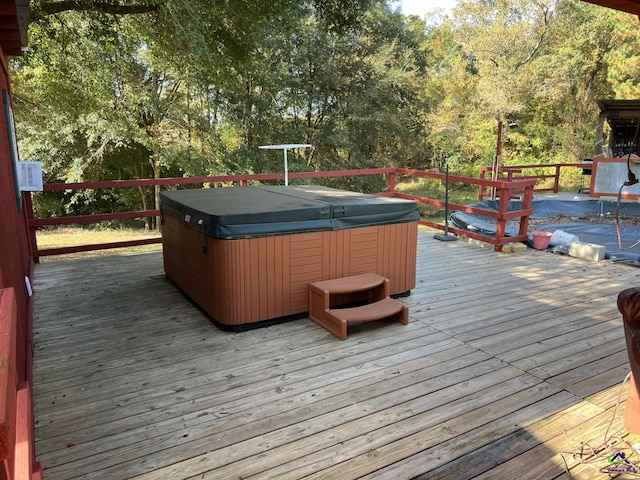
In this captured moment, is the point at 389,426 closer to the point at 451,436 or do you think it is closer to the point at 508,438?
the point at 451,436

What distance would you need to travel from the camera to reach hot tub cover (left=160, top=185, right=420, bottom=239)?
336 cm

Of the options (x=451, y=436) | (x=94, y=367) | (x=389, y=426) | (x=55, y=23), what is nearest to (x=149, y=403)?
(x=94, y=367)

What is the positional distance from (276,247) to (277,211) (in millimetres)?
272

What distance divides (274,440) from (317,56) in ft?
44.7

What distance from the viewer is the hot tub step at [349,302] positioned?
11.2 ft

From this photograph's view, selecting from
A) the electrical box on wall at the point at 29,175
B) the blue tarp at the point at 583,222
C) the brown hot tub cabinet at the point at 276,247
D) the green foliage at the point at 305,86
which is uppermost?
the green foliage at the point at 305,86

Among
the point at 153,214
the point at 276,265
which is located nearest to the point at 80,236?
the point at 153,214

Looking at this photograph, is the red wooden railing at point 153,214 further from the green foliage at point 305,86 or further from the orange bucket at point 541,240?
the green foliage at point 305,86

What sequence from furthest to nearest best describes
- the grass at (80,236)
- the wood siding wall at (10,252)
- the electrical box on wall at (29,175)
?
the grass at (80,236)
the electrical box on wall at (29,175)
the wood siding wall at (10,252)

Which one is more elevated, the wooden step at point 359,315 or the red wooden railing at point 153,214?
the red wooden railing at point 153,214

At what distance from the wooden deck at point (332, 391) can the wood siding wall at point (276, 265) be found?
0.58 feet

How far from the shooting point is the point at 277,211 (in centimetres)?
348
